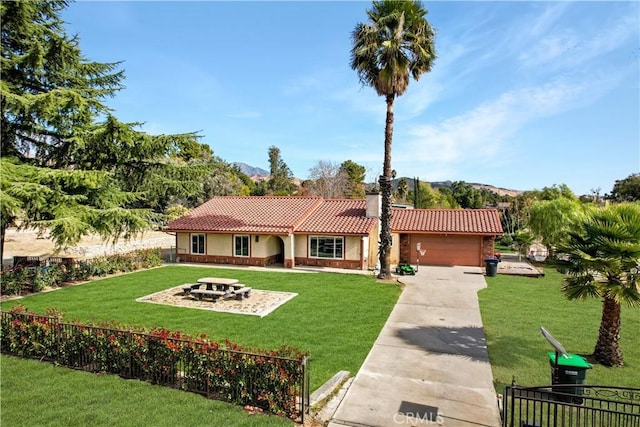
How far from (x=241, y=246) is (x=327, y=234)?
19.5 ft

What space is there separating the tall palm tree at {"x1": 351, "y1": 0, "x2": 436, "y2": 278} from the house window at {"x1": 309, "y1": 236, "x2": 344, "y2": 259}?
615 centimetres

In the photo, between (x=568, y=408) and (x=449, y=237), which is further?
(x=449, y=237)

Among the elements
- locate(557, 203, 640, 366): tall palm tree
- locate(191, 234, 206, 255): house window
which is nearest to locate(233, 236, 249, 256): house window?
locate(191, 234, 206, 255): house window

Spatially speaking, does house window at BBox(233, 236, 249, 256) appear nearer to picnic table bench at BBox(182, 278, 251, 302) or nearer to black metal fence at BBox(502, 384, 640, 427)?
picnic table bench at BBox(182, 278, 251, 302)

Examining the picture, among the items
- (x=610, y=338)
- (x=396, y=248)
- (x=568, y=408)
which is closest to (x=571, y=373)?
(x=568, y=408)

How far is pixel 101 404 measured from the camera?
22.0 ft

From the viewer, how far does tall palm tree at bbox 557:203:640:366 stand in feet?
28.7

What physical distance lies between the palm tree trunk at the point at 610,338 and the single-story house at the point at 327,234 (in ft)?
44.8

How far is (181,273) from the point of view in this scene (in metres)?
21.3

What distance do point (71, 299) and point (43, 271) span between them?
349 cm

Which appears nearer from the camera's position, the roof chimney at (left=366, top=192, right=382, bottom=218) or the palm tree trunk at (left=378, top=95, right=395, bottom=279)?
the palm tree trunk at (left=378, top=95, right=395, bottom=279)

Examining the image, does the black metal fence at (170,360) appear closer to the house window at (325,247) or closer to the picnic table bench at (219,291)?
the picnic table bench at (219,291)

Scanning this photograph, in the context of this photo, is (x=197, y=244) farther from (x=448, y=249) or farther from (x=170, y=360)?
(x=170, y=360)

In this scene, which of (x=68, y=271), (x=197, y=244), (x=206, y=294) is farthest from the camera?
(x=197, y=244)
